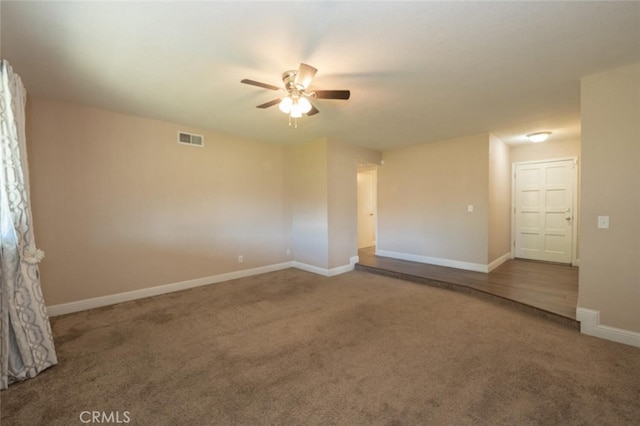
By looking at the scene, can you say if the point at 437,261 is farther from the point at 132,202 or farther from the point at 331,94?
the point at 132,202

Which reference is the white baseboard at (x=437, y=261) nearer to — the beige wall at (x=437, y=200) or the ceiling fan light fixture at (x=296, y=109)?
the beige wall at (x=437, y=200)

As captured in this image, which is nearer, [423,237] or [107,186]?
[107,186]

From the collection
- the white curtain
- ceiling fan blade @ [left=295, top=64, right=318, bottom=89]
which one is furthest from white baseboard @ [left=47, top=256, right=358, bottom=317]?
ceiling fan blade @ [left=295, top=64, right=318, bottom=89]

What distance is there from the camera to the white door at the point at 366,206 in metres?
7.58

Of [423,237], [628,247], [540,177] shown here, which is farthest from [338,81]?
[540,177]

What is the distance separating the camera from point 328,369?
220 centimetres

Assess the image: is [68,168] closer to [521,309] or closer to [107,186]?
[107,186]

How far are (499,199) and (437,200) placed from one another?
1.19 m

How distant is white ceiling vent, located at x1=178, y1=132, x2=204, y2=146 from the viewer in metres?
4.22

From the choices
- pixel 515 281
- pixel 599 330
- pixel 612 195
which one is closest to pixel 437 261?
pixel 515 281

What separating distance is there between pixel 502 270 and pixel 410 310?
2.66 meters

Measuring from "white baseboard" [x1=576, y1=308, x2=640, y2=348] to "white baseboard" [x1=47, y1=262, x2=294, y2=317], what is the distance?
4.53m

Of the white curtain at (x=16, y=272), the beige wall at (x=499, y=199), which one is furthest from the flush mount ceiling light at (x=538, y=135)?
the white curtain at (x=16, y=272)

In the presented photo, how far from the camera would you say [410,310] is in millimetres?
3385
